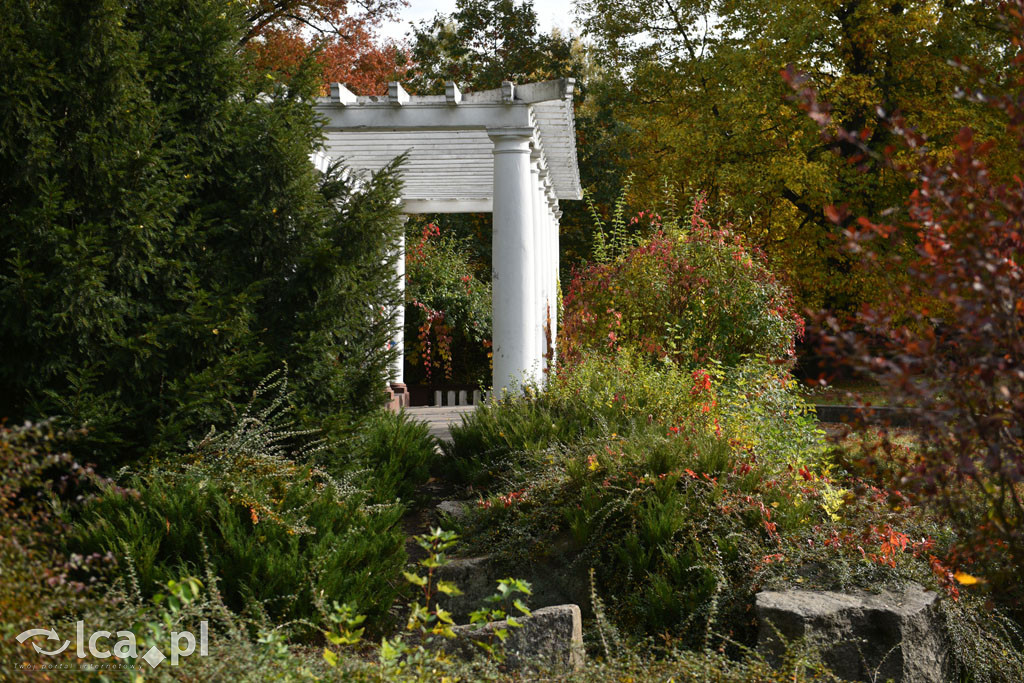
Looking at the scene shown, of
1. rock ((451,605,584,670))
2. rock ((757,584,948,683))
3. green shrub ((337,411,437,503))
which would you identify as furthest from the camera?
green shrub ((337,411,437,503))

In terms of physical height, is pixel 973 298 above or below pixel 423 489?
above

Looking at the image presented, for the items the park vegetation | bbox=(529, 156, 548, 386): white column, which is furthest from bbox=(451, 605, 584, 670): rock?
bbox=(529, 156, 548, 386): white column

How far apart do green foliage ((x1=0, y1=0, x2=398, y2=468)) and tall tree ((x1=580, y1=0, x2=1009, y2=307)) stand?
9.97 m

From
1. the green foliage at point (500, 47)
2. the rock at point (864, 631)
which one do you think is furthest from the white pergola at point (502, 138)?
the green foliage at point (500, 47)

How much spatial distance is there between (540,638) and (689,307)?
6.80 m

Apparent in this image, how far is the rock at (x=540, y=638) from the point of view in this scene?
374cm

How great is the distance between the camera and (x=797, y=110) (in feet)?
48.0

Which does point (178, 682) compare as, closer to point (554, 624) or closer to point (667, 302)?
point (554, 624)

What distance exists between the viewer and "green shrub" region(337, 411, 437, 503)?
5.87 m

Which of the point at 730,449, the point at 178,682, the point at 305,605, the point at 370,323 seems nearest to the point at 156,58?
the point at 370,323

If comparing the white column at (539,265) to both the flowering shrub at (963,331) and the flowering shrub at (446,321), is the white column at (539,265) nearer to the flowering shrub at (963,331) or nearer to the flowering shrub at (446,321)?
the flowering shrub at (446,321)

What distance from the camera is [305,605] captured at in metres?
4.05

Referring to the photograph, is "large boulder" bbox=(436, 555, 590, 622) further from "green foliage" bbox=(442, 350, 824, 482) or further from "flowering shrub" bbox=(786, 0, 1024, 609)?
"flowering shrub" bbox=(786, 0, 1024, 609)

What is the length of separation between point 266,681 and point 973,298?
8.08 feet
